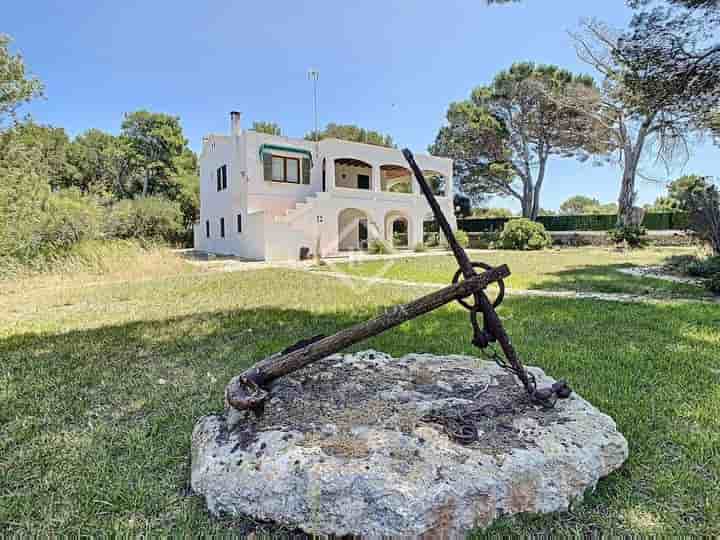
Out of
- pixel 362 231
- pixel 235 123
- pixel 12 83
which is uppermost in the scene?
pixel 235 123

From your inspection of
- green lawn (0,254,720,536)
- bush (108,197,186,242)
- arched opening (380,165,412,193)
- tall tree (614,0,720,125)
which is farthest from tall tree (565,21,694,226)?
bush (108,197,186,242)

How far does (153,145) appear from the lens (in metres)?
35.2

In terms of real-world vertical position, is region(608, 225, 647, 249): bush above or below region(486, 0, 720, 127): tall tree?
below

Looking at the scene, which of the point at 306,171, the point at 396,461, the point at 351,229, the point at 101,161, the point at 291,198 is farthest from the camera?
the point at 101,161

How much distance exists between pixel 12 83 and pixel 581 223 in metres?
33.6

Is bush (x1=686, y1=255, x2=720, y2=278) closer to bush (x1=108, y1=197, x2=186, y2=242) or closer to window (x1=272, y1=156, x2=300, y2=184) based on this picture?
window (x1=272, y1=156, x2=300, y2=184)

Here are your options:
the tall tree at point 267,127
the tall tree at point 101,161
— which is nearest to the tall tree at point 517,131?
the tall tree at point 267,127

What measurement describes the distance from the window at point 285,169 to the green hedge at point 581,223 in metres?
14.7

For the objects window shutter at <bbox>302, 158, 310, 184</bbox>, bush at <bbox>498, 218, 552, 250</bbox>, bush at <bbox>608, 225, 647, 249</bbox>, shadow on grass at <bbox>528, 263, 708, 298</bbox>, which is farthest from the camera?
bush at <bbox>498, 218, 552, 250</bbox>

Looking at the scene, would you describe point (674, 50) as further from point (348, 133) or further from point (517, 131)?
point (348, 133)

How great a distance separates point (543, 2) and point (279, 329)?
7.62m

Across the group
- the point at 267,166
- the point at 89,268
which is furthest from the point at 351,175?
the point at 89,268

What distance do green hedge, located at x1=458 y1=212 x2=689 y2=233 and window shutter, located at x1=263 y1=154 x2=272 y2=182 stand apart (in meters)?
16.0

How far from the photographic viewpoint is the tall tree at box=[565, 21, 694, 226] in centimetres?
1066
